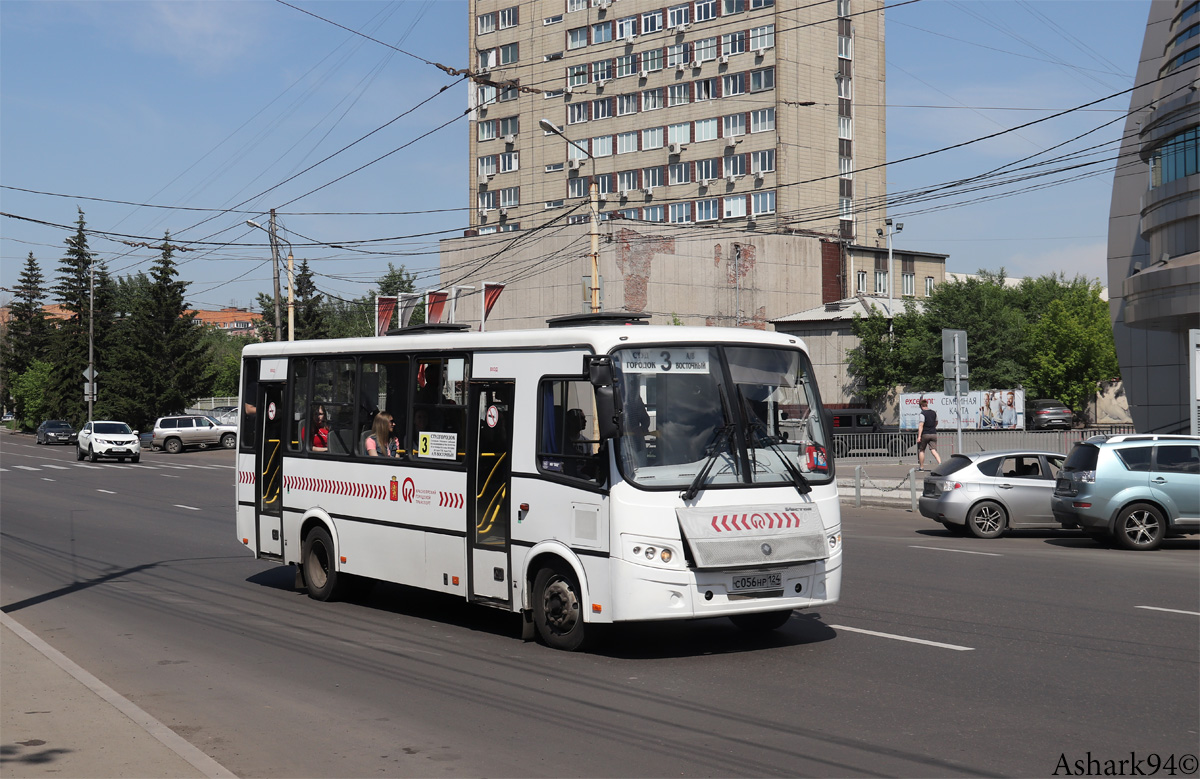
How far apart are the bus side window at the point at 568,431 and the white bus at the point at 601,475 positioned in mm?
17

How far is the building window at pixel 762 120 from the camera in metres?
79.1

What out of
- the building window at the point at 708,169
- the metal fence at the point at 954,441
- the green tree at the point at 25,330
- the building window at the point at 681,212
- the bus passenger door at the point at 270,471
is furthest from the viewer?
the green tree at the point at 25,330

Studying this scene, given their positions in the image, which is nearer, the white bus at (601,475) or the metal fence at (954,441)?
the white bus at (601,475)

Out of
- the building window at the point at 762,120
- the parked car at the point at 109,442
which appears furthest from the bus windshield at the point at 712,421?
the building window at the point at 762,120

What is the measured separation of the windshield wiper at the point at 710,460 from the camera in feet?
29.5

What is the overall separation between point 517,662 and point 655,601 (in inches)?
49.7

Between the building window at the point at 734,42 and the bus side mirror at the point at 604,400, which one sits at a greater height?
the building window at the point at 734,42

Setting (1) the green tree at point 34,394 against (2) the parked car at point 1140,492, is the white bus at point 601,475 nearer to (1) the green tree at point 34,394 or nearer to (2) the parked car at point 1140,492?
(2) the parked car at point 1140,492

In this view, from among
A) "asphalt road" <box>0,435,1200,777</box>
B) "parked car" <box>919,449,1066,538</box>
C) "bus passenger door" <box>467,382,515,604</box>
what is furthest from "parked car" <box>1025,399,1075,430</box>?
"bus passenger door" <box>467,382,515,604</box>

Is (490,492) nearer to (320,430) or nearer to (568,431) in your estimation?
(568,431)

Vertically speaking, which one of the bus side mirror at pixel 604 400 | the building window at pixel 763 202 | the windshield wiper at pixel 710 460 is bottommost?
the windshield wiper at pixel 710 460

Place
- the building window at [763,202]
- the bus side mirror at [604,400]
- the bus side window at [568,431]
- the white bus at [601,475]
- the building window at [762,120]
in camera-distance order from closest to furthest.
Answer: the bus side mirror at [604,400] → the white bus at [601,475] → the bus side window at [568,431] → the building window at [762,120] → the building window at [763,202]

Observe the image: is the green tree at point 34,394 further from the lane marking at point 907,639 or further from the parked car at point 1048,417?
the lane marking at point 907,639

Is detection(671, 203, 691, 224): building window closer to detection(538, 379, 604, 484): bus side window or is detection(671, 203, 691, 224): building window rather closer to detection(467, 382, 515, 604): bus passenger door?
detection(467, 382, 515, 604): bus passenger door
